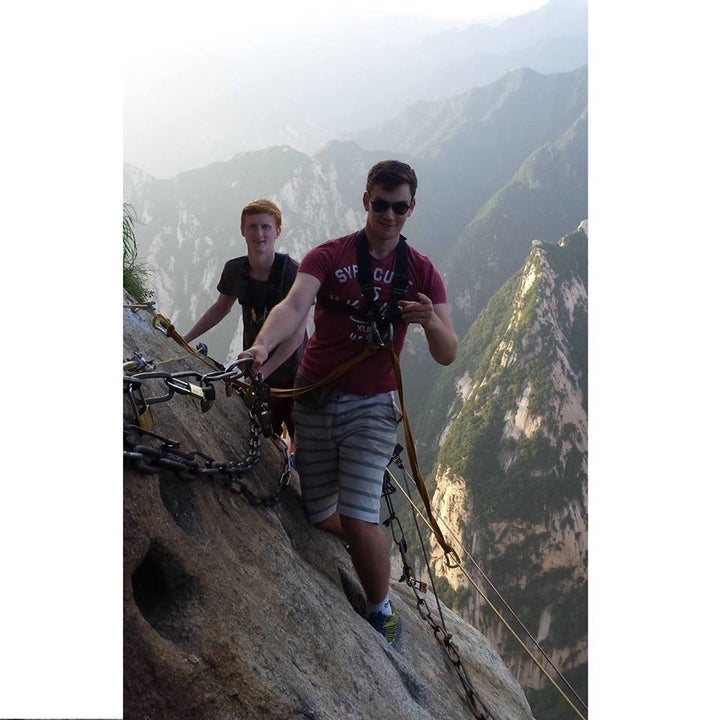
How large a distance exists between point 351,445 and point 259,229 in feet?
6.65

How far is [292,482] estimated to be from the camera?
173 inches

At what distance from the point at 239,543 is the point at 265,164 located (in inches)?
5239

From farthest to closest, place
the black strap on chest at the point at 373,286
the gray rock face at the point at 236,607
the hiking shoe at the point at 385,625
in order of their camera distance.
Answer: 1. the hiking shoe at the point at 385,625
2. the black strap on chest at the point at 373,286
3. the gray rock face at the point at 236,607

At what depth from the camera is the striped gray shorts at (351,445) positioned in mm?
3574

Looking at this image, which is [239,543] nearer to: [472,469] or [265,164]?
[472,469]

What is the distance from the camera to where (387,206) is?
11.3 feet

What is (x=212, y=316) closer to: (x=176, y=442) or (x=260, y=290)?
(x=260, y=290)

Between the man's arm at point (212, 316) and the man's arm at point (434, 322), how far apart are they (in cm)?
220

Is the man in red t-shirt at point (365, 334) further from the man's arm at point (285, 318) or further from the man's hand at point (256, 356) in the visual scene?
the man's hand at point (256, 356)

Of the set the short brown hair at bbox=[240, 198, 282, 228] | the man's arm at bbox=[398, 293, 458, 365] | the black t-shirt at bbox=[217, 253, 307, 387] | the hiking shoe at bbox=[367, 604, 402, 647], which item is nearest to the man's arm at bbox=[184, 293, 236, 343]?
the black t-shirt at bbox=[217, 253, 307, 387]

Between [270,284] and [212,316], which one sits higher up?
[270,284]

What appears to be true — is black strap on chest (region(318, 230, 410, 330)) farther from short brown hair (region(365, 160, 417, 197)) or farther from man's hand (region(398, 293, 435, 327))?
short brown hair (region(365, 160, 417, 197))

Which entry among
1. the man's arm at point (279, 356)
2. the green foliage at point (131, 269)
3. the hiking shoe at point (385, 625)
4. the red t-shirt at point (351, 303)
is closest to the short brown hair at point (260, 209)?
the man's arm at point (279, 356)

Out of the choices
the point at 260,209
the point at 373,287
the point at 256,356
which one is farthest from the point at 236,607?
the point at 260,209
